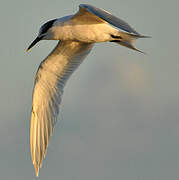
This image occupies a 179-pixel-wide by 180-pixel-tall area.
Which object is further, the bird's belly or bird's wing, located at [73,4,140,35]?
the bird's belly

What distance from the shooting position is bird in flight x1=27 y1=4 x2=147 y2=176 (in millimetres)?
12234

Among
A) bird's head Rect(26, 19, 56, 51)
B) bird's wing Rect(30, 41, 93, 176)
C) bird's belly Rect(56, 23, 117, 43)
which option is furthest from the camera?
bird's wing Rect(30, 41, 93, 176)

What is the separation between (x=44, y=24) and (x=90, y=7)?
2256 mm

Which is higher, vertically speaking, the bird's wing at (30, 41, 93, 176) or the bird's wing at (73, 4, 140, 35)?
the bird's wing at (73, 4, 140, 35)

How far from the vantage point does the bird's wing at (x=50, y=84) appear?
43.3 ft

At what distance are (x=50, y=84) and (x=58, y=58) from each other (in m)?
0.69

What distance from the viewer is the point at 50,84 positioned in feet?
45.0

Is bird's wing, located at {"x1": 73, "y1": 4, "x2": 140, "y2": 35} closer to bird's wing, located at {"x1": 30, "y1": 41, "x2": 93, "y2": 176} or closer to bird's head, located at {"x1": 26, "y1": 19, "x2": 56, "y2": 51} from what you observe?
bird's head, located at {"x1": 26, "y1": 19, "x2": 56, "y2": 51}

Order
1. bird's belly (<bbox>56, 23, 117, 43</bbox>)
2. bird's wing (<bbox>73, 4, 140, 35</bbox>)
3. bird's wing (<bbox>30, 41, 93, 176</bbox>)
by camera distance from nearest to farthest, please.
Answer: bird's wing (<bbox>73, 4, 140, 35</bbox>) → bird's belly (<bbox>56, 23, 117, 43</bbox>) → bird's wing (<bbox>30, 41, 93, 176</bbox>)

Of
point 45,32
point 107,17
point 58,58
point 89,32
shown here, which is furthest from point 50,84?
point 107,17

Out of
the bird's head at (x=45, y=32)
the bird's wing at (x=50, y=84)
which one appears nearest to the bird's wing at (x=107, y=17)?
the bird's head at (x=45, y=32)

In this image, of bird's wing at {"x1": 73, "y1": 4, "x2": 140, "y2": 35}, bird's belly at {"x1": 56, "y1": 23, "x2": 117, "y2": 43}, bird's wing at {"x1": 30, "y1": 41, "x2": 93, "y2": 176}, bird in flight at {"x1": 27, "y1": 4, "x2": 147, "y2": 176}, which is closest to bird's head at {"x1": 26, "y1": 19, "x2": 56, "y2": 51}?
bird in flight at {"x1": 27, "y1": 4, "x2": 147, "y2": 176}

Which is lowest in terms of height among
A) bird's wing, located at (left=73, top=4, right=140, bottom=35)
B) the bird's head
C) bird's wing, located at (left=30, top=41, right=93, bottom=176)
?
bird's wing, located at (left=30, top=41, right=93, bottom=176)

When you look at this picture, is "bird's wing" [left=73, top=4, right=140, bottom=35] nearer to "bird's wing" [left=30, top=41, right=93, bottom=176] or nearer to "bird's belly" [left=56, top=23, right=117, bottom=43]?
"bird's belly" [left=56, top=23, right=117, bottom=43]
